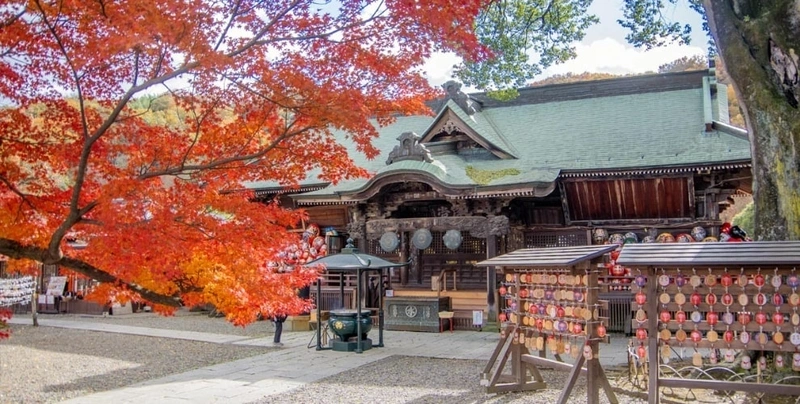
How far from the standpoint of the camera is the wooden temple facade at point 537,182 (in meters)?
15.1

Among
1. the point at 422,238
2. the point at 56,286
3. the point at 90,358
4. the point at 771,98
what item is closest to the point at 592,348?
the point at 771,98

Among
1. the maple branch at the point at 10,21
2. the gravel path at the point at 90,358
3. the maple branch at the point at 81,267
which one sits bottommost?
the gravel path at the point at 90,358

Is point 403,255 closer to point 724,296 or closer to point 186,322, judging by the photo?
point 186,322

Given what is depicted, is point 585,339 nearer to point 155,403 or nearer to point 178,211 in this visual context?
point 178,211

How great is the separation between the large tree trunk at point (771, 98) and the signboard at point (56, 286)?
79.2 feet

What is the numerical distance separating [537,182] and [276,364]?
746 centimetres

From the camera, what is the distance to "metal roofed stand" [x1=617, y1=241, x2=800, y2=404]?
20.1 feet

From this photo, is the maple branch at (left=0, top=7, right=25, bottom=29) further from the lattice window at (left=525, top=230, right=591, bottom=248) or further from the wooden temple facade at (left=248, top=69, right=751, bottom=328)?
the lattice window at (left=525, top=230, right=591, bottom=248)

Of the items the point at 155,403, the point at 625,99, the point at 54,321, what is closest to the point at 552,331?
the point at 155,403

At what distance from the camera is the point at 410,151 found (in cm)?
1702

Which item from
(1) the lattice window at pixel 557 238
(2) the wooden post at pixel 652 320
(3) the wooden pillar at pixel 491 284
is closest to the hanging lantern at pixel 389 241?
(3) the wooden pillar at pixel 491 284

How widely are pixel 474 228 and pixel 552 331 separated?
8536mm

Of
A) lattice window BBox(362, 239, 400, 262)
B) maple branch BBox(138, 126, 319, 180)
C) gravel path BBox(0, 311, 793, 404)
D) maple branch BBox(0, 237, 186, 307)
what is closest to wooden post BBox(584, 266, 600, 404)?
gravel path BBox(0, 311, 793, 404)

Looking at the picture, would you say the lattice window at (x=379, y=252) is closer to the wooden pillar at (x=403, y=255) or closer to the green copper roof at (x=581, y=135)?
the wooden pillar at (x=403, y=255)
